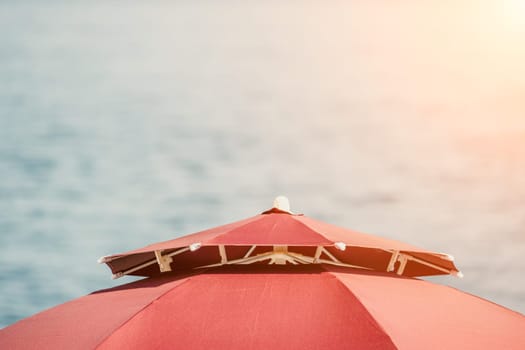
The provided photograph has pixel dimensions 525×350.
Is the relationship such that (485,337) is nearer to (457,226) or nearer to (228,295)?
(228,295)

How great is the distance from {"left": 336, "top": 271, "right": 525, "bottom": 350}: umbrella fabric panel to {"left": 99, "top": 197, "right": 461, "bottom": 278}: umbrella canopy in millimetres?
259

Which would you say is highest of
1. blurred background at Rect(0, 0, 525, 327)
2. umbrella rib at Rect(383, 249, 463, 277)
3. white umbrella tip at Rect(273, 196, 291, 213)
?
blurred background at Rect(0, 0, 525, 327)

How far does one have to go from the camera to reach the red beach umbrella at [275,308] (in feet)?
14.6

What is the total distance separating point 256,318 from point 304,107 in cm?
1005

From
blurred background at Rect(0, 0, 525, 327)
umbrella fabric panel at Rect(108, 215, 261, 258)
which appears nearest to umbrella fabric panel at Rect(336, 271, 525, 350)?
umbrella fabric panel at Rect(108, 215, 261, 258)

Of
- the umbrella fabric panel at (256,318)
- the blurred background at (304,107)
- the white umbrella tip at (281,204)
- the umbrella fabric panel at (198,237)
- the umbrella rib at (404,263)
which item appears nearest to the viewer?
the umbrella fabric panel at (256,318)

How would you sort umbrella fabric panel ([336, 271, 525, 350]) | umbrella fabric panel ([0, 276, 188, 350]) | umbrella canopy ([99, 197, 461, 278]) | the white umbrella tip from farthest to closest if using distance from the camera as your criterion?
the white umbrella tip → umbrella canopy ([99, 197, 461, 278]) → umbrella fabric panel ([0, 276, 188, 350]) → umbrella fabric panel ([336, 271, 525, 350])

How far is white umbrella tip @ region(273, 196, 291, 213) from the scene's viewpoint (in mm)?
6203

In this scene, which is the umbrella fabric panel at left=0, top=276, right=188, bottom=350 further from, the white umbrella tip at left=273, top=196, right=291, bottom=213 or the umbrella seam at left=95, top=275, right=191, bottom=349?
the white umbrella tip at left=273, top=196, right=291, bottom=213

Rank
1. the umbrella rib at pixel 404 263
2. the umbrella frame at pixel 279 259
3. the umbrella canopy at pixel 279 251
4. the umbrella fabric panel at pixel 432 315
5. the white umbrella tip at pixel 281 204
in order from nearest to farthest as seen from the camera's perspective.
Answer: the umbrella fabric panel at pixel 432 315 → the umbrella canopy at pixel 279 251 → the umbrella frame at pixel 279 259 → the umbrella rib at pixel 404 263 → the white umbrella tip at pixel 281 204

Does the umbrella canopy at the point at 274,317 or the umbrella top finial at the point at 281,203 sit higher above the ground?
the umbrella top finial at the point at 281,203

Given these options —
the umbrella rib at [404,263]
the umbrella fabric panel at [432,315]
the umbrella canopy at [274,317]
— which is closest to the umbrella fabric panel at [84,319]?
the umbrella canopy at [274,317]

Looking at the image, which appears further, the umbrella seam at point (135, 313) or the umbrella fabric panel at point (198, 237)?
the umbrella fabric panel at point (198, 237)

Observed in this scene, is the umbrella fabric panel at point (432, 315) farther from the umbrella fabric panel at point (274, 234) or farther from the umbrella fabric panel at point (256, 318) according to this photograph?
the umbrella fabric panel at point (274, 234)
